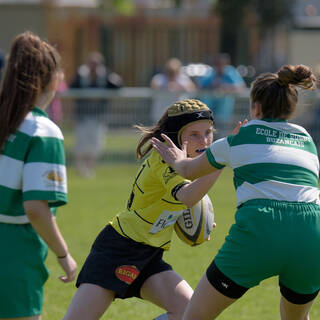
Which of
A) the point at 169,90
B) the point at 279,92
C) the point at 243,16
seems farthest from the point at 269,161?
the point at 243,16

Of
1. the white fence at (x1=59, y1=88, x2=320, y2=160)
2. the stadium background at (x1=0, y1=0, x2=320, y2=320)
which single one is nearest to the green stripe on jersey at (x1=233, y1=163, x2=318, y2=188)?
the white fence at (x1=59, y1=88, x2=320, y2=160)

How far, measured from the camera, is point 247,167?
14.6 ft

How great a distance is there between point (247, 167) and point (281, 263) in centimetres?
52

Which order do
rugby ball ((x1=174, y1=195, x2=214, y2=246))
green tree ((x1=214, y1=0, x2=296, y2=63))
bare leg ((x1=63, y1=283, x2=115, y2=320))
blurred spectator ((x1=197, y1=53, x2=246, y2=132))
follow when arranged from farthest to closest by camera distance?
green tree ((x1=214, y1=0, x2=296, y2=63)), blurred spectator ((x1=197, y1=53, x2=246, y2=132)), rugby ball ((x1=174, y1=195, x2=214, y2=246)), bare leg ((x1=63, y1=283, x2=115, y2=320))

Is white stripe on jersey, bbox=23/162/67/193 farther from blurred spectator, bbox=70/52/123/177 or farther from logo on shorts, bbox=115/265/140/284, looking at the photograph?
blurred spectator, bbox=70/52/123/177

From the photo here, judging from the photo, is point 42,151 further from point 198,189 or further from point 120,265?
point 120,265

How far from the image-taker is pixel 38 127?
14.1 feet

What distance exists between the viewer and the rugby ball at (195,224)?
209 inches

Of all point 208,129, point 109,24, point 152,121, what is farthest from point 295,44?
point 208,129

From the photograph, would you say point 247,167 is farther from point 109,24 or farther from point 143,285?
point 109,24

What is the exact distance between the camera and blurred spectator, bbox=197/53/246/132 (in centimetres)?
1773

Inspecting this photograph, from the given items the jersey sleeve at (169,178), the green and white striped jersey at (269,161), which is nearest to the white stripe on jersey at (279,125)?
the green and white striped jersey at (269,161)

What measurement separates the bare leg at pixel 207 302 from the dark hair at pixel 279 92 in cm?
96

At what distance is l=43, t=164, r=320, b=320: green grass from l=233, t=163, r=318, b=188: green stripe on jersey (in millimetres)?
2478
